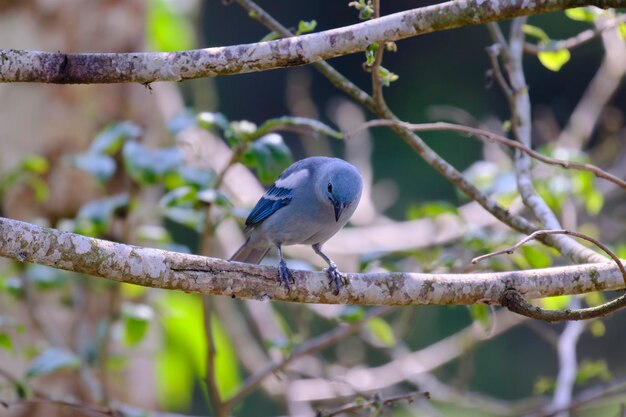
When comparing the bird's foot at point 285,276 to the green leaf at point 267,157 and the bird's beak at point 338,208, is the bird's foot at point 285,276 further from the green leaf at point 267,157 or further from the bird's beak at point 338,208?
the bird's beak at point 338,208

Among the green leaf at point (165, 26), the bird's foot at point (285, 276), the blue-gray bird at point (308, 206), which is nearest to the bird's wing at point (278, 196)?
the blue-gray bird at point (308, 206)

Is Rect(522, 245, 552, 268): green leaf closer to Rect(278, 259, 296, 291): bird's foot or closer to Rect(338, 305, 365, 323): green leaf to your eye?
Rect(338, 305, 365, 323): green leaf

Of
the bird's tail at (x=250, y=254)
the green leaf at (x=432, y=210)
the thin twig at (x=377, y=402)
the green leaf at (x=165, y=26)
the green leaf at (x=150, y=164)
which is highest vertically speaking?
the green leaf at (x=165, y=26)

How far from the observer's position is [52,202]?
197 inches

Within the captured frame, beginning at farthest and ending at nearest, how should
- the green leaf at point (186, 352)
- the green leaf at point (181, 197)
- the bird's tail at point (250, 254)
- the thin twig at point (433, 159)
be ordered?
the green leaf at point (186, 352), the bird's tail at point (250, 254), the green leaf at point (181, 197), the thin twig at point (433, 159)

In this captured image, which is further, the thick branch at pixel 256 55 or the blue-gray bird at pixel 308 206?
the blue-gray bird at pixel 308 206

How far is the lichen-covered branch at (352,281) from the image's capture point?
8.29ft

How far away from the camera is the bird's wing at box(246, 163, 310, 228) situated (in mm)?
3875

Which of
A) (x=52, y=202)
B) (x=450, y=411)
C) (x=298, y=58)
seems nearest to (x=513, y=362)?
(x=450, y=411)

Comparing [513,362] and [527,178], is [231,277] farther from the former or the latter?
[513,362]

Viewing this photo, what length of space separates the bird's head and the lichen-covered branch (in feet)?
2.58

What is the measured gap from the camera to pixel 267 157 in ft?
11.2

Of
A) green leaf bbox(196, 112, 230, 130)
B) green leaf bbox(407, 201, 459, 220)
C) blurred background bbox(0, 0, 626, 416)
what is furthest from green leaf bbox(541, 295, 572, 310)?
green leaf bbox(196, 112, 230, 130)

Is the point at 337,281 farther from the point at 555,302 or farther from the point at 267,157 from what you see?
the point at 555,302
